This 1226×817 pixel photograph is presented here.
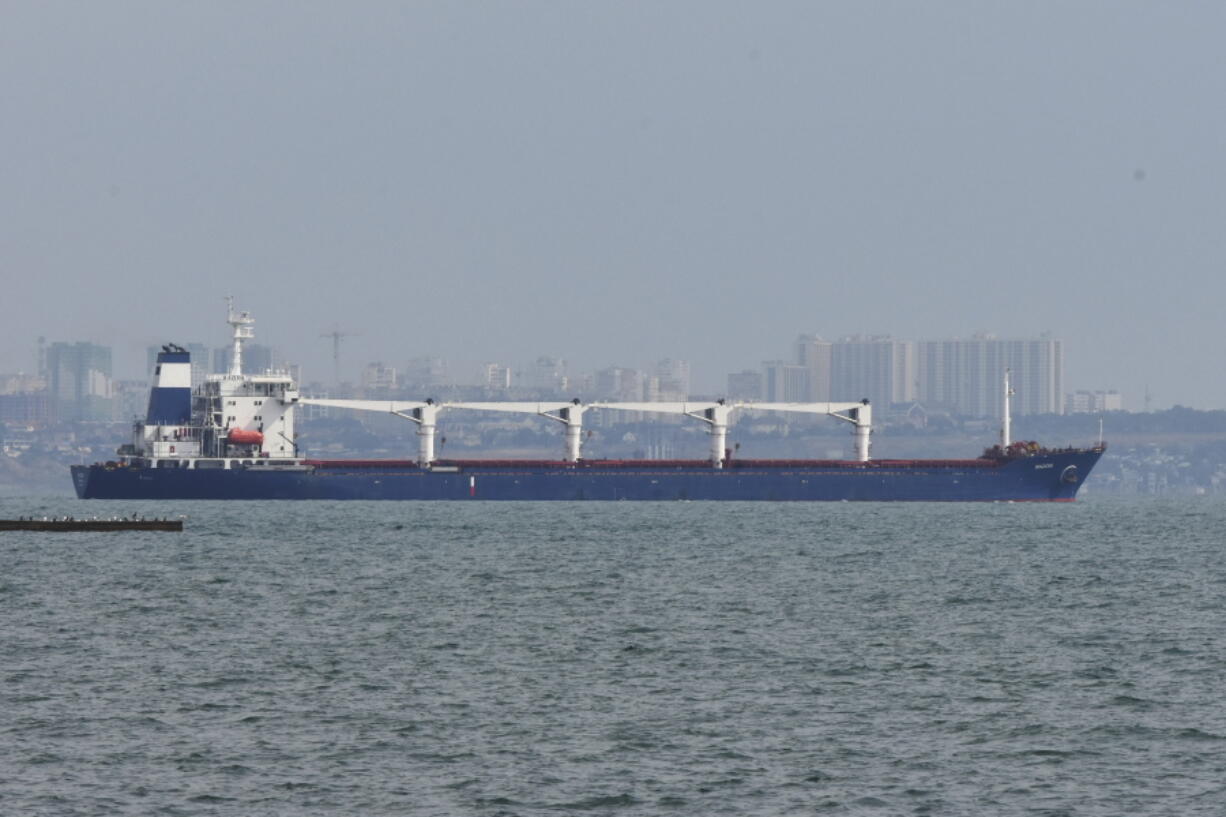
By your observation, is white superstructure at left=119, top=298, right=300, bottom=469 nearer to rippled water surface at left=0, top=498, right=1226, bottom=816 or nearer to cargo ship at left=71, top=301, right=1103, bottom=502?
cargo ship at left=71, top=301, right=1103, bottom=502

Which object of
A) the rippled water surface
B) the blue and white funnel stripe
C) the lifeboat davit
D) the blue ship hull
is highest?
the blue and white funnel stripe

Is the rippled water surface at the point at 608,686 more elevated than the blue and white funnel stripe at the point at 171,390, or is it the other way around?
the blue and white funnel stripe at the point at 171,390

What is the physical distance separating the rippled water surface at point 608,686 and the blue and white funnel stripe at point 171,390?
208 ft

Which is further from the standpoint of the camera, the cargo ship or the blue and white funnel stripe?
the blue and white funnel stripe

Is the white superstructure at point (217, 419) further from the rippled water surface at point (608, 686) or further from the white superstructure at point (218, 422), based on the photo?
the rippled water surface at point (608, 686)

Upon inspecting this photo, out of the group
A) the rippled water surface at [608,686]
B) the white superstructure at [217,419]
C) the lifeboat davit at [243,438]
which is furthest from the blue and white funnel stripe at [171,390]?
the rippled water surface at [608,686]

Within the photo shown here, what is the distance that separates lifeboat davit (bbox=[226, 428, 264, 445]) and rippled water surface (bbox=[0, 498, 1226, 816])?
5922cm

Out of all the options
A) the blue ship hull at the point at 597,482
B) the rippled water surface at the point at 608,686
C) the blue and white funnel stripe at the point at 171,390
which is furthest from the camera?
the blue and white funnel stripe at the point at 171,390

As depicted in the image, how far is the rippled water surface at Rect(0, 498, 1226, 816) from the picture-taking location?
91.0 ft

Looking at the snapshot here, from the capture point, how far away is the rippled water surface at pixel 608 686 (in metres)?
27.8

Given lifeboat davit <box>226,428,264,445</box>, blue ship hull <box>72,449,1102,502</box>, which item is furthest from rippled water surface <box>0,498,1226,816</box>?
lifeboat davit <box>226,428,264,445</box>

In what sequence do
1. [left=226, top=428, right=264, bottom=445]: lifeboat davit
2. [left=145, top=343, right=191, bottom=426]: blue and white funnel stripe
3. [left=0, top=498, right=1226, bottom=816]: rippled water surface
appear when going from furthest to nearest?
[left=145, top=343, right=191, bottom=426]: blue and white funnel stripe
[left=226, top=428, right=264, bottom=445]: lifeboat davit
[left=0, top=498, right=1226, bottom=816]: rippled water surface

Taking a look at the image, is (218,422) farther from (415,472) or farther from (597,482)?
(597,482)

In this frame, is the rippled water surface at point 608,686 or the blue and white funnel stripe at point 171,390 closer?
the rippled water surface at point 608,686
